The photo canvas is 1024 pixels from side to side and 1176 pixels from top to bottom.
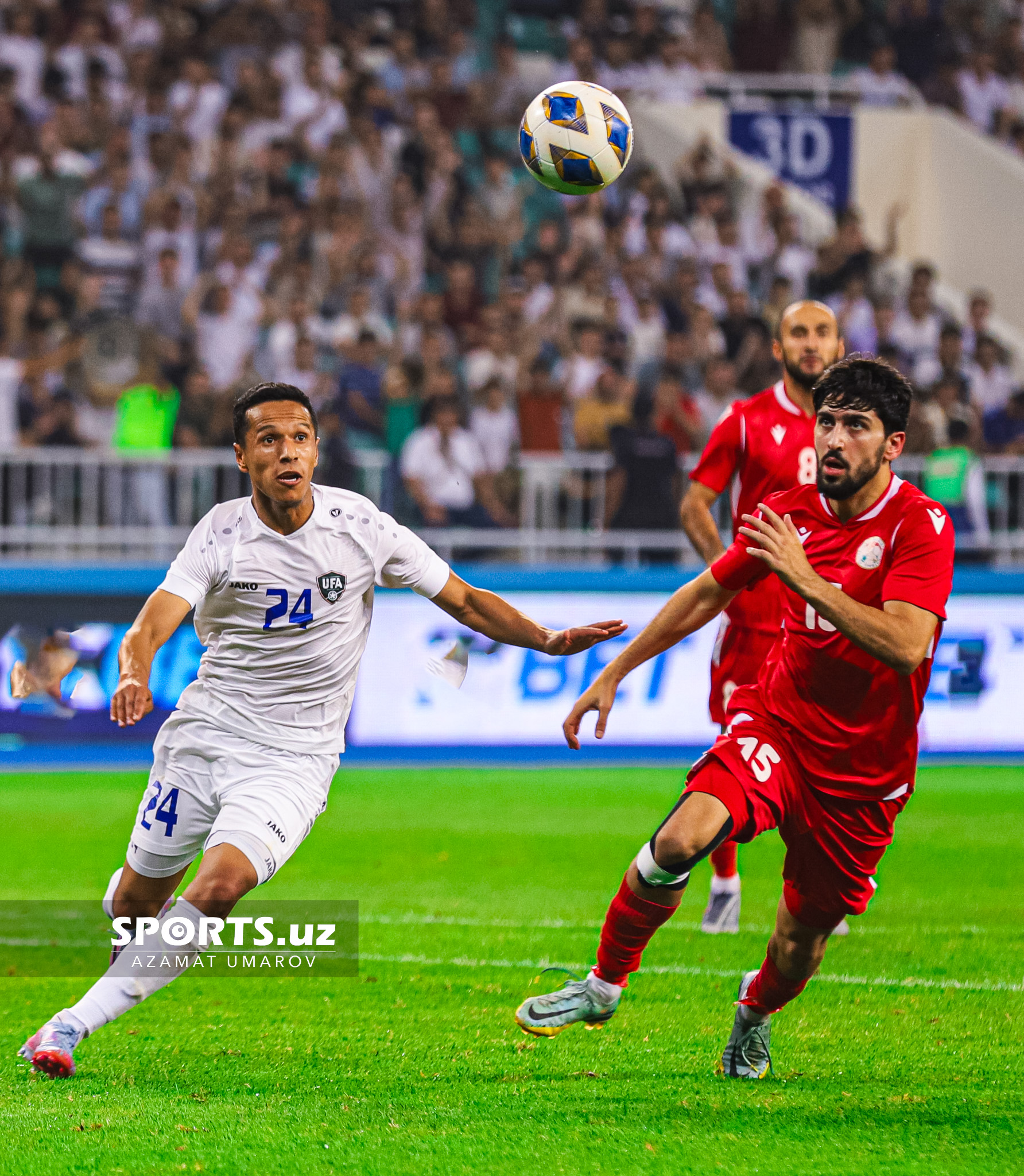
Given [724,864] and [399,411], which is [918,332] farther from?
[724,864]

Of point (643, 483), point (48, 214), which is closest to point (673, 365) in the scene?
point (643, 483)

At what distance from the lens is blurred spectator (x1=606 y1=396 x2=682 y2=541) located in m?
14.2

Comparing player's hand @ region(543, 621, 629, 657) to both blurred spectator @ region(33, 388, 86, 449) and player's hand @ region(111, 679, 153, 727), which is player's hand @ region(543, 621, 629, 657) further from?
blurred spectator @ region(33, 388, 86, 449)

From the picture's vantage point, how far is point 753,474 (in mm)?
7941

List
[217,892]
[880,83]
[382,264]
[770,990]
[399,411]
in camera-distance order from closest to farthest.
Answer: [217,892] → [770,990] → [399,411] → [382,264] → [880,83]

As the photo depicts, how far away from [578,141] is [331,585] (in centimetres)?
334

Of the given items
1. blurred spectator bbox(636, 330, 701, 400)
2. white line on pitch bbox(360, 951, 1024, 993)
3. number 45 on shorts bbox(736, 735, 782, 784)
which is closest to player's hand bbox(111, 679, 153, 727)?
number 45 on shorts bbox(736, 735, 782, 784)

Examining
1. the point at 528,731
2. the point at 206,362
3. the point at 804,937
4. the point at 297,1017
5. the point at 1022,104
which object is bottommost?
the point at 528,731

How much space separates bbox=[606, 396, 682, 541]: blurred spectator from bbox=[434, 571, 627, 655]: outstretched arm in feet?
27.7

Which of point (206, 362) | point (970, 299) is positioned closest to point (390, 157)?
point (206, 362)

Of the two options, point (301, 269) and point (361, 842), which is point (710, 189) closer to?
point (301, 269)

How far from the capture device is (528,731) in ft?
44.9

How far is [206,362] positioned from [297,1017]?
Answer: 982cm

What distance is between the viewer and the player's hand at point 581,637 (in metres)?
5.63
